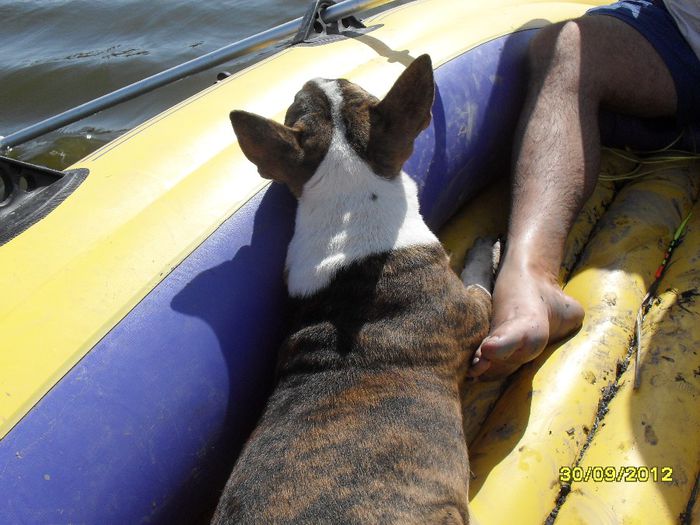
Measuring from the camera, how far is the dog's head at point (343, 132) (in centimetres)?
228

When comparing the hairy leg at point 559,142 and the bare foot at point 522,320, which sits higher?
the hairy leg at point 559,142

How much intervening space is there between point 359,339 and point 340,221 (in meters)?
0.43

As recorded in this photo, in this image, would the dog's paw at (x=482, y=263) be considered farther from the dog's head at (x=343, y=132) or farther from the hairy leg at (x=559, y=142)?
the dog's head at (x=343, y=132)

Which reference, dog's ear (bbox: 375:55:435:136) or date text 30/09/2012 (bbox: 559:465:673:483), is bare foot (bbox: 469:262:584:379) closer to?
date text 30/09/2012 (bbox: 559:465:673:483)

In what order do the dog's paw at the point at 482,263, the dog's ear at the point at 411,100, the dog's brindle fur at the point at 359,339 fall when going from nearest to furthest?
the dog's brindle fur at the point at 359,339
the dog's ear at the point at 411,100
the dog's paw at the point at 482,263

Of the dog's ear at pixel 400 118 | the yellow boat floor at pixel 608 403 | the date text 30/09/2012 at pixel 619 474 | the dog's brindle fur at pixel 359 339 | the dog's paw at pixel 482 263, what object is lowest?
the date text 30/09/2012 at pixel 619 474

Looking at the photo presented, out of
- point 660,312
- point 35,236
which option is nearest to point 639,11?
point 660,312

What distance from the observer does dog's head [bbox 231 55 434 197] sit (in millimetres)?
2281

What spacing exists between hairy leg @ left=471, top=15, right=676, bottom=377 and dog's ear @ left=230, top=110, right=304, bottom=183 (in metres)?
0.98

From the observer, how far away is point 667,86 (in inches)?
130

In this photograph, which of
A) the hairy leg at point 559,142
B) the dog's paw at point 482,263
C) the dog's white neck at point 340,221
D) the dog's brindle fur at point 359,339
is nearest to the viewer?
the dog's brindle fur at point 359,339

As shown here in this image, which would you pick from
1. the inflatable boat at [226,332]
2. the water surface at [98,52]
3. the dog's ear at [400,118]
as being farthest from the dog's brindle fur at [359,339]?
the water surface at [98,52]

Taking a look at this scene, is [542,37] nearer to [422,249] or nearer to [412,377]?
[422,249]

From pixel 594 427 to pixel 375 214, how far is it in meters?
1.11
